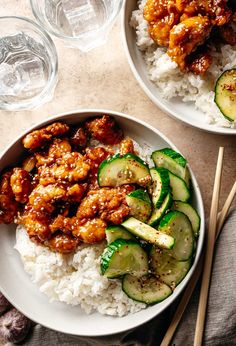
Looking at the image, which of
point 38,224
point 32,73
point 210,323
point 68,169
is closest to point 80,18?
point 32,73

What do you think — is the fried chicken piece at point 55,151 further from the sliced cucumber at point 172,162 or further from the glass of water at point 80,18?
the glass of water at point 80,18

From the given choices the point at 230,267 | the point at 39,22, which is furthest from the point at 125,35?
the point at 230,267

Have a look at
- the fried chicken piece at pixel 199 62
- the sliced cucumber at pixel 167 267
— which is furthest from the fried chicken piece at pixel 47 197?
the fried chicken piece at pixel 199 62

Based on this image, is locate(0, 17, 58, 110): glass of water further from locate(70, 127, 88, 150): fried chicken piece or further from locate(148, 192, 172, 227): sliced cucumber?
locate(148, 192, 172, 227): sliced cucumber

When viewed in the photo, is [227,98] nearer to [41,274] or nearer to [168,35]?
[168,35]

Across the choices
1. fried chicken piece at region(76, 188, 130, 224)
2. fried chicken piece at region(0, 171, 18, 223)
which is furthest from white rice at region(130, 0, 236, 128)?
fried chicken piece at region(0, 171, 18, 223)

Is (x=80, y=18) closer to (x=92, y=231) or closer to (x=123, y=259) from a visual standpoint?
(x=92, y=231)
